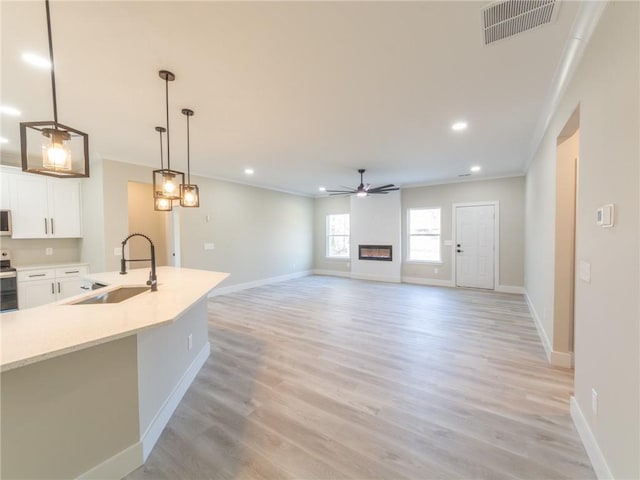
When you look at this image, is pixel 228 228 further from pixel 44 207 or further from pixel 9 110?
pixel 9 110

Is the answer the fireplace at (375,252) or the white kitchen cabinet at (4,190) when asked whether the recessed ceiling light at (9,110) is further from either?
the fireplace at (375,252)

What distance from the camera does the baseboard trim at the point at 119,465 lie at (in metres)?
1.54

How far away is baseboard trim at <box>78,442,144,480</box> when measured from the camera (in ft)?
5.06

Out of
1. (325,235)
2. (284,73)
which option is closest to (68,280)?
(284,73)

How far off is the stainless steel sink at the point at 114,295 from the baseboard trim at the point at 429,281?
6.60 m

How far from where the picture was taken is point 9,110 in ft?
9.35

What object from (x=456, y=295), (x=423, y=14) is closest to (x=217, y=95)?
(x=423, y=14)

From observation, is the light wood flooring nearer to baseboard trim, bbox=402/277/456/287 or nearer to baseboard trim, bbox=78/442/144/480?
baseboard trim, bbox=78/442/144/480

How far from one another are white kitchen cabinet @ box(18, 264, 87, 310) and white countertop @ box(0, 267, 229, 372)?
3.15 metres

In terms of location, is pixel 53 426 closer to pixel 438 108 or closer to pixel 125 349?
pixel 125 349

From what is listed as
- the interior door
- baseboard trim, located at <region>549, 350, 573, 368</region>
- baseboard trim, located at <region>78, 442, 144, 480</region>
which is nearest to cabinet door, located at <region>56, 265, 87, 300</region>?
baseboard trim, located at <region>78, 442, 144, 480</region>

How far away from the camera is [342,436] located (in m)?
1.96

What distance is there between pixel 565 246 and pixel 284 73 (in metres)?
3.13

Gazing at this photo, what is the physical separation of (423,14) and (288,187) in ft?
20.8
